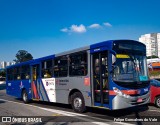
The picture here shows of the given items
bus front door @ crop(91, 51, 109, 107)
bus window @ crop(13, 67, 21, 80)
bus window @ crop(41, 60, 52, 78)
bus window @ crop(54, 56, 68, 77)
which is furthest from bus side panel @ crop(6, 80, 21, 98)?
bus front door @ crop(91, 51, 109, 107)

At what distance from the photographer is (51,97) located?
1334 cm

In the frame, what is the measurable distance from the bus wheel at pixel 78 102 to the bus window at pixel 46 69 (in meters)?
2.67

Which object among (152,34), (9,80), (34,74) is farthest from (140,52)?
(152,34)

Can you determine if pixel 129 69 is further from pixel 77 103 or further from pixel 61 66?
pixel 61 66

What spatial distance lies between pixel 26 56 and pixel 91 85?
471ft

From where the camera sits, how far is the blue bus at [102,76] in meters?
9.05

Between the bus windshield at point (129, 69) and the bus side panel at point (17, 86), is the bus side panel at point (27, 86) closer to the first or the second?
the bus side panel at point (17, 86)

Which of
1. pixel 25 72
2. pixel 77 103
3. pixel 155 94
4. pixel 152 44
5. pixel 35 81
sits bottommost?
pixel 77 103

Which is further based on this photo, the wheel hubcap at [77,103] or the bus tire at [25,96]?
the bus tire at [25,96]

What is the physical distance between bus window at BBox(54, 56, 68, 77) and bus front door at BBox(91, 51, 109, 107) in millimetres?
2174

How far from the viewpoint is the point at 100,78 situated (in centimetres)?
973

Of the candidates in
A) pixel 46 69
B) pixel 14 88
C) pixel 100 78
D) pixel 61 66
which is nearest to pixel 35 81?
pixel 46 69

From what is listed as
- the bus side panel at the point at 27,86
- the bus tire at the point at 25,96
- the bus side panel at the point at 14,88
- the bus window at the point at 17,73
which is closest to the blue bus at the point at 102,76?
the bus side panel at the point at 27,86

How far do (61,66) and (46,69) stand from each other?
6.11ft
